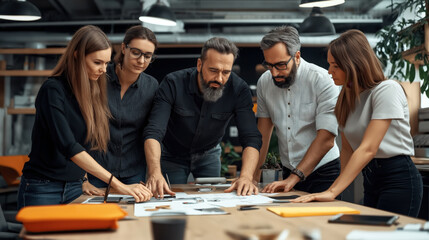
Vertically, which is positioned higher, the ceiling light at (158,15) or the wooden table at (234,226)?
the ceiling light at (158,15)

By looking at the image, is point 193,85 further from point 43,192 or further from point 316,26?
point 316,26

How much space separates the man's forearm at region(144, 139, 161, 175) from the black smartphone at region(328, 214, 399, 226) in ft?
3.49

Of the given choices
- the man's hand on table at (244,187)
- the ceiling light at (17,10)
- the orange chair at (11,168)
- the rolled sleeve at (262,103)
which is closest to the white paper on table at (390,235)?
the man's hand on table at (244,187)

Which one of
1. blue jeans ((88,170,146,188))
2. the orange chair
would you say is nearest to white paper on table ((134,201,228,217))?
blue jeans ((88,170,146,188))

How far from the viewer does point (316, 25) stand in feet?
19.9

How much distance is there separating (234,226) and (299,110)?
1.30m

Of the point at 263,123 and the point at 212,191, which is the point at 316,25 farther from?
the point at 212,191

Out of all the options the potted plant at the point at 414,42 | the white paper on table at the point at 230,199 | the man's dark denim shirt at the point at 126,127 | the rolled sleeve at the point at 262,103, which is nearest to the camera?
the white paper on table at the point at 230,199

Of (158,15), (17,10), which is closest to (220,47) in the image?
(158,15)

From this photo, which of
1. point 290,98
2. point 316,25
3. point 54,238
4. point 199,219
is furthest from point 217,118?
point 316,25

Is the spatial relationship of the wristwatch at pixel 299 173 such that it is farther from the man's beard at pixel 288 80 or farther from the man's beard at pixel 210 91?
the man's beard at pixel 210 91

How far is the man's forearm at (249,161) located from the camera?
7.97ft

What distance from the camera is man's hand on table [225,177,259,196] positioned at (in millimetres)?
2190

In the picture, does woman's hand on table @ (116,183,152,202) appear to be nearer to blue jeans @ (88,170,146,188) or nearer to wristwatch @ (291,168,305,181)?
blue jeans @ (88,170,146,188)
